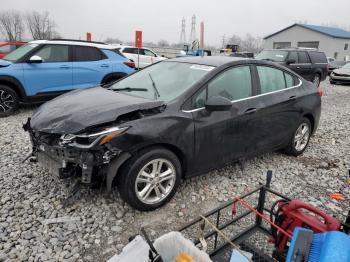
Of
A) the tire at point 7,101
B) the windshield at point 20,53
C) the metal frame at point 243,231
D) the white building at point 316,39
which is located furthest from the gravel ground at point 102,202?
the white building at point 316,39

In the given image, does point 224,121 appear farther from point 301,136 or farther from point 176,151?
point 301,136

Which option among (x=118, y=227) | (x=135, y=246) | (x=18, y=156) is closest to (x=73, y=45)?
(x=18, y=156)

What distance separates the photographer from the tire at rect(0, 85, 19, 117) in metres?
6.33

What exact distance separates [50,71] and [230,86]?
4.77m

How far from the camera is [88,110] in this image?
2953 millimetres

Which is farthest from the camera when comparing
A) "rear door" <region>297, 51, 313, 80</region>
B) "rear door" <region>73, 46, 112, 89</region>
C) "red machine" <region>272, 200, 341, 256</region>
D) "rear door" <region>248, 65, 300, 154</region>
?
"rear door" <region>297, 51, 313, 80</region>

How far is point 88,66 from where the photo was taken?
732 centimetres

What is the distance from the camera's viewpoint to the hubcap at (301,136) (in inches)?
183

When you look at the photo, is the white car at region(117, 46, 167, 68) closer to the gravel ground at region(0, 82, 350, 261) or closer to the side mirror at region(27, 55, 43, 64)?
the side mirror at region(27, 55, 43, 64)

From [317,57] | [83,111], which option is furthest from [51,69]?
[317,57]

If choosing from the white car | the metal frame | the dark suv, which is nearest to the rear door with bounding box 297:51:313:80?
the dark suv

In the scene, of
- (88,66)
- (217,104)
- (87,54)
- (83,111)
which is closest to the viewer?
(83,111)

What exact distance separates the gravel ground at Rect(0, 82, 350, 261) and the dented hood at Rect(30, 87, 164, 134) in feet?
2.81

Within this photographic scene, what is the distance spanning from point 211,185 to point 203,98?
1126 millimetres
